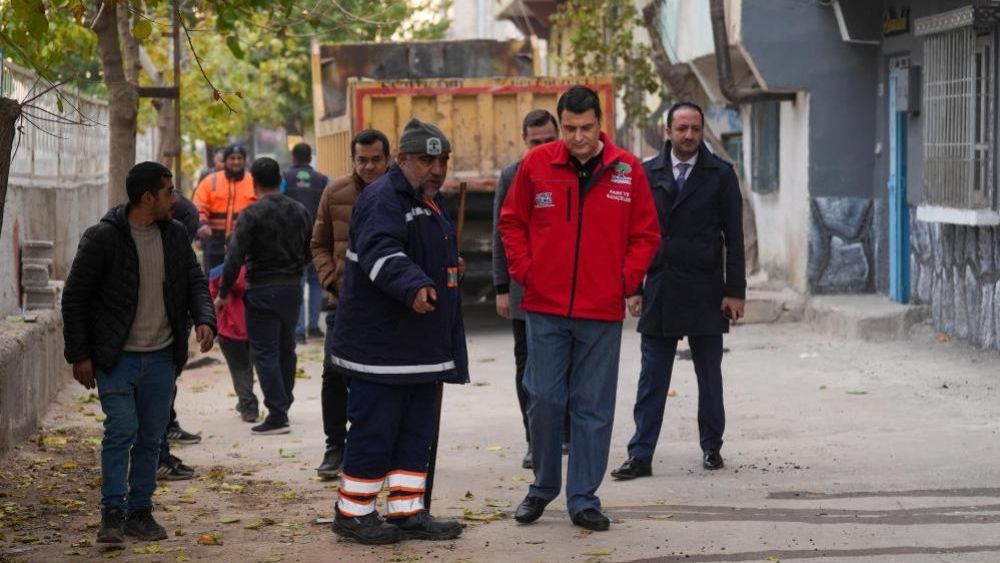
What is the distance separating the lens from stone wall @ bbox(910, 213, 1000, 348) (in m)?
13.2

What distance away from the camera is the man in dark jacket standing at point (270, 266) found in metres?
10.5

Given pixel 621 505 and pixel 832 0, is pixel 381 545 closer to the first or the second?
pixel 621 505

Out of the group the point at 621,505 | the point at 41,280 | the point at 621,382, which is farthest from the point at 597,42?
the point at 621,505

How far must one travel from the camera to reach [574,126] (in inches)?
287

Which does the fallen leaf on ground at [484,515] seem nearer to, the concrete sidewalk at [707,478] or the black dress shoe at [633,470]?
the concrete sidewalk at [707,478]

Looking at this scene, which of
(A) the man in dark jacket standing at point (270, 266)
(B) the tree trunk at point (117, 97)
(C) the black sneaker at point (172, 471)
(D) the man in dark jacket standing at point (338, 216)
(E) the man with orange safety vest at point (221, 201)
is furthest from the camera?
(E) the man with orange safety vest at point (221, 201)

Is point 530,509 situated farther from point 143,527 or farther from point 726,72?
point 726,72

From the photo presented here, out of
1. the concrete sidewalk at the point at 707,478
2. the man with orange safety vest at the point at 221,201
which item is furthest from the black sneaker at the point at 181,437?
the man with orange safety vest at the point at 221,201

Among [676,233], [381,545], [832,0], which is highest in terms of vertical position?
[832,0]

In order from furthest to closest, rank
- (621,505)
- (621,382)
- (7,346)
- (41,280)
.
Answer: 1. (621,382)
2. (41,280)
3. (7,346)
4. (621,505)

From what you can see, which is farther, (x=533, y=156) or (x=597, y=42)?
(x=597, y=42)

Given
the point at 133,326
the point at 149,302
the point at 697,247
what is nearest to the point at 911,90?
the point at 697,247

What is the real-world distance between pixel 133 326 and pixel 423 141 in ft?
4.96

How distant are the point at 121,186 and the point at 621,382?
14.0 feet
